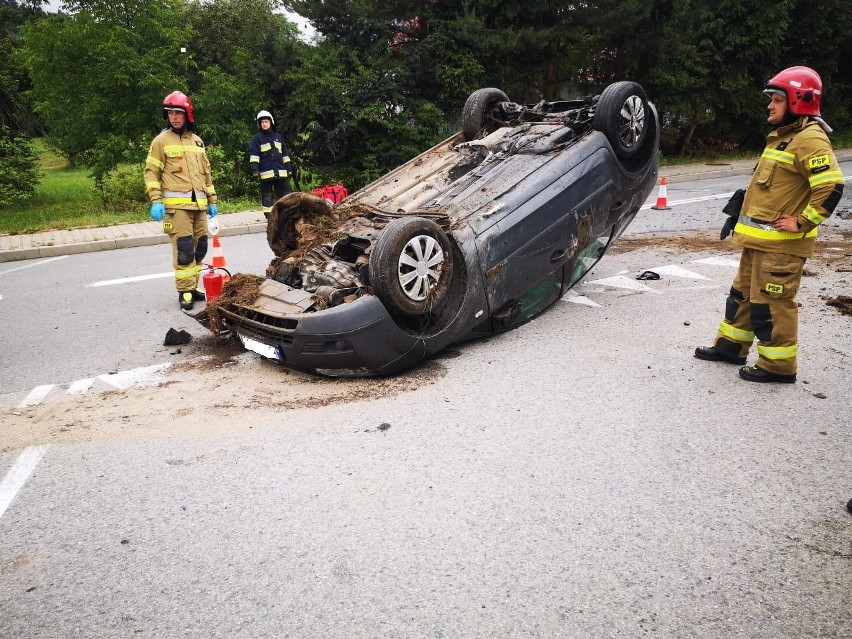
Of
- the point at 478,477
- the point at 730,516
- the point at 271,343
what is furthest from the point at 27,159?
the point at 730,516

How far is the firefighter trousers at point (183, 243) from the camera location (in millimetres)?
5945

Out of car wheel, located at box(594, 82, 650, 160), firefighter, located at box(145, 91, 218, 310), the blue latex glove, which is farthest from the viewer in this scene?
firefighter, located at box(145, 91, 218, 310)

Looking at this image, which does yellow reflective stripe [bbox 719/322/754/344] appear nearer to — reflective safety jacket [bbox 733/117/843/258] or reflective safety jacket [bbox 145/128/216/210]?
reflective safety jacket [bbox 733/117/843/258]

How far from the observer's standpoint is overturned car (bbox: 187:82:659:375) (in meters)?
3.99

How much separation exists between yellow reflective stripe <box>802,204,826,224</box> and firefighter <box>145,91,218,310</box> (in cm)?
488

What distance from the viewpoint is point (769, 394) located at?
12.7ft

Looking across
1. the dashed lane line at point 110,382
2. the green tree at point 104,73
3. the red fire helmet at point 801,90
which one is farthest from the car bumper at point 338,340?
the green tree at point 104,73

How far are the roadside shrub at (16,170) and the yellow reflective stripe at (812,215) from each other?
13478mm

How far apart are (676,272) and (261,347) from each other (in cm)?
450

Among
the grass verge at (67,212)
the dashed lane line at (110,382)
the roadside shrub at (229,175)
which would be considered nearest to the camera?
the dashed lane line at (110,382)

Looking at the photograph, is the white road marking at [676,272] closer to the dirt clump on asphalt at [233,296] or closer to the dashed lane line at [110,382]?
the dirt clump on asphalt at [233,296]

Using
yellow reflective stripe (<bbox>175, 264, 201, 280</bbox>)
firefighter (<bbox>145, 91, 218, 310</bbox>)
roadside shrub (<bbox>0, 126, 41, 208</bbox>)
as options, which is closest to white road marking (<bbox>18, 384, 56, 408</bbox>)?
firefighter (<bbox>145, 91, 218, 310</bbox>)

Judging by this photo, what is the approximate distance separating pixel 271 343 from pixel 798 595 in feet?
10.1

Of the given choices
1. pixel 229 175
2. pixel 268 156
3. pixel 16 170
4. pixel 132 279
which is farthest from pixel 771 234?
pixel 16 170
